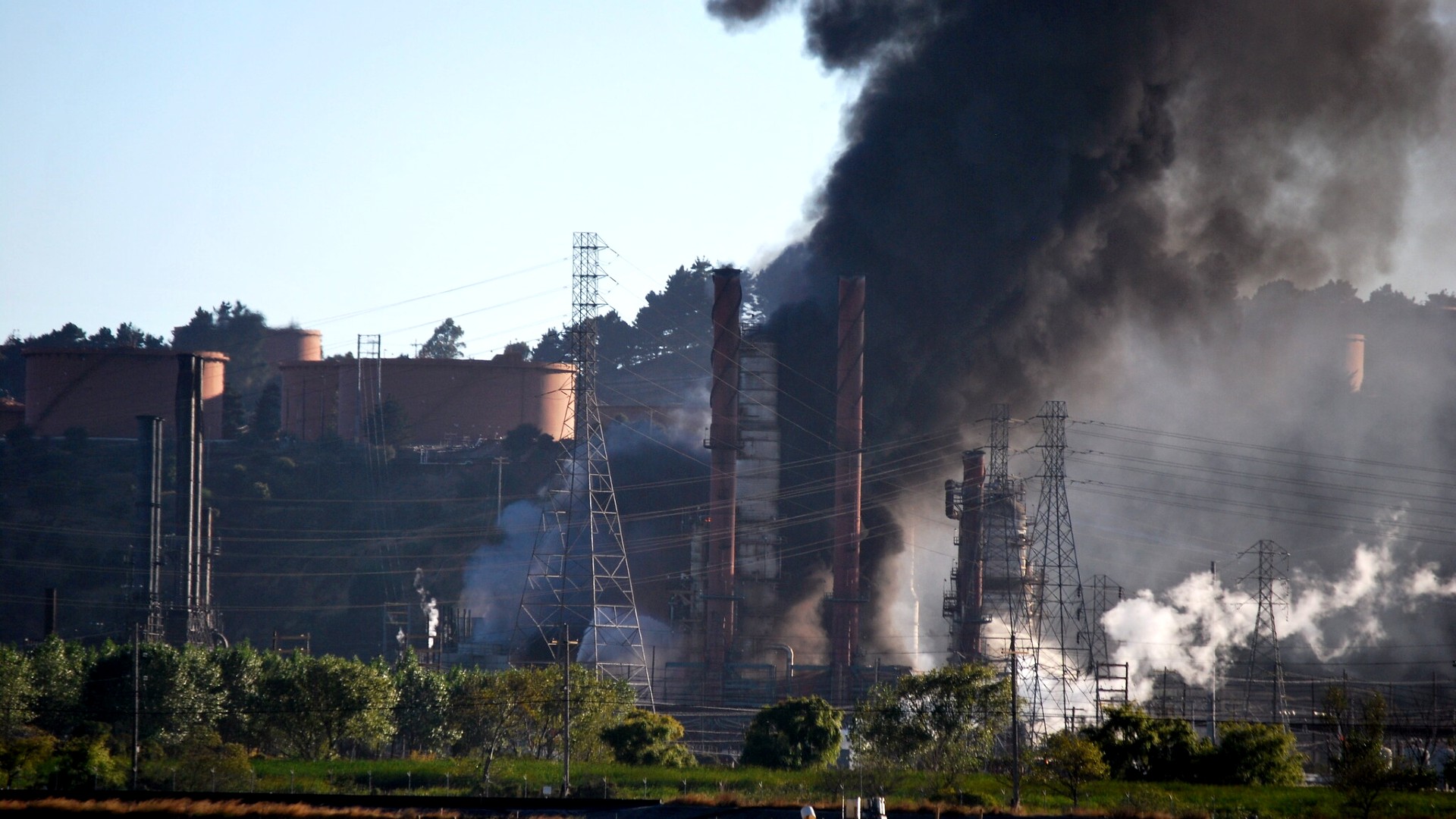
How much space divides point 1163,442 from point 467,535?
37.8 meters

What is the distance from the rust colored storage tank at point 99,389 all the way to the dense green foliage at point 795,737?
5366cm

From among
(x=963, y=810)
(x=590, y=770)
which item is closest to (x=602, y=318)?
(x=590, y=770)

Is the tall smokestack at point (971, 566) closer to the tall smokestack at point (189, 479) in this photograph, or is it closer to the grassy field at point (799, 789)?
the grassy field at point (799, 789)

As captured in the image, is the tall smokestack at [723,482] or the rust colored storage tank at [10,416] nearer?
the tall smokestack at [723,482]

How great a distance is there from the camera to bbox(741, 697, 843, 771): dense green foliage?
42750 millimetres

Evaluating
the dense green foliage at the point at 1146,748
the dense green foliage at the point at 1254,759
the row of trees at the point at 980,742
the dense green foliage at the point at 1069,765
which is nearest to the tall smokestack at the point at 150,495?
the row of trees at the point at 980,742

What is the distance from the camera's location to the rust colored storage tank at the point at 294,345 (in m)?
104

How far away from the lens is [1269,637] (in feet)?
222

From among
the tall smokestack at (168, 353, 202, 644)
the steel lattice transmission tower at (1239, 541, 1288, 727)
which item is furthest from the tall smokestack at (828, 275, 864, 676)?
the tall smokestack at (168, 353, 202, 644)

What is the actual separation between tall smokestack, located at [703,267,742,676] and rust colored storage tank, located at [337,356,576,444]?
25.5 metres

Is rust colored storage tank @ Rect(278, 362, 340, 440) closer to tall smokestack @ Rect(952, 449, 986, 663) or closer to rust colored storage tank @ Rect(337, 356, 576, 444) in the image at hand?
rust colored storage tank @ Rect(337, 356, 576, 444)

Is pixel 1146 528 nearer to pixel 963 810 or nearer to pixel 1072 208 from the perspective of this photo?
pixel 1072 208

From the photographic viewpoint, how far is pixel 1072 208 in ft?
224

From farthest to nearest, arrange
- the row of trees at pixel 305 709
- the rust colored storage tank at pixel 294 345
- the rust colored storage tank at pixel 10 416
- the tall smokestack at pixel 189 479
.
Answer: the rust colored storage tank at pixel 294 345 < the rust colored storage tank at pixel 10 416 < the tall smokestack at pixel 189 479 < the row of trees at pixel 305 709
